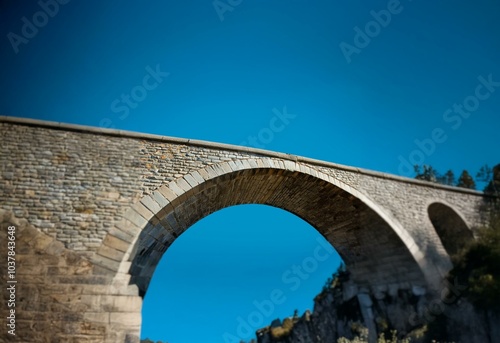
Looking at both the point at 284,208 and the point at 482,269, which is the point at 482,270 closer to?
the point at 482,269

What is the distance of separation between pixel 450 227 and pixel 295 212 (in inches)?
272

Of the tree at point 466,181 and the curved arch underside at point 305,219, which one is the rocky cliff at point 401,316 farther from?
the tree at point 466,181

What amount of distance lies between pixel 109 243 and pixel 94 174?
1795mm

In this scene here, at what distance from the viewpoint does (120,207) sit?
7.76 meters

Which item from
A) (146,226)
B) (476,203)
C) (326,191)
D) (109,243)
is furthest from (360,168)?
(109,243)

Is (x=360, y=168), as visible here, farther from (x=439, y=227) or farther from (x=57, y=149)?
(x=57, y=149)

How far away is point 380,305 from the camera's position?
12.2m

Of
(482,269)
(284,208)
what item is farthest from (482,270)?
(284,208)

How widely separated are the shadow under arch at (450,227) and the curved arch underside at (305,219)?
317 centimetres

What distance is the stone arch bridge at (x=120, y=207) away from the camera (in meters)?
6.82

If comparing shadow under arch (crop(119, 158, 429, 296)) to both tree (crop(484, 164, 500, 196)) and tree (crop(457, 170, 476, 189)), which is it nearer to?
tree (crop(484, 164, 500, 196))

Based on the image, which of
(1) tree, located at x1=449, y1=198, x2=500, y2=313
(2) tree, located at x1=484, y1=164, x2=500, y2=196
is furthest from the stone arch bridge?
(2) tree, located at x1=484, y1=164, x2=500, y2=196

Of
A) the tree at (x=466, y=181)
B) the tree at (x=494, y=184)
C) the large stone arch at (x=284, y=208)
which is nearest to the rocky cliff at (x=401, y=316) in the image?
the large stone arch at (x=284, y=208)

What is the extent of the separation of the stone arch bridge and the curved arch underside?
52mm
